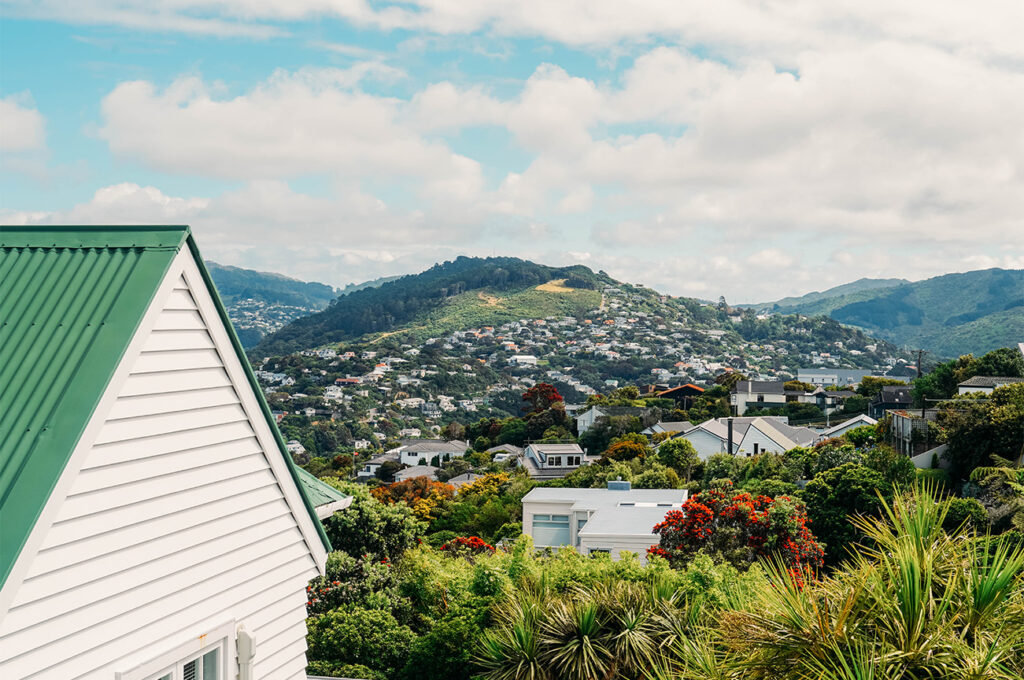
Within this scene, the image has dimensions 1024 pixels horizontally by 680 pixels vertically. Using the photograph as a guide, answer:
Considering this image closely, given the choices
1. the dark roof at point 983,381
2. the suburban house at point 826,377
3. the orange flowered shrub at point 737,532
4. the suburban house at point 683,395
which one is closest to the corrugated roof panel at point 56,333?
the orange flowered shrub at point 737,532

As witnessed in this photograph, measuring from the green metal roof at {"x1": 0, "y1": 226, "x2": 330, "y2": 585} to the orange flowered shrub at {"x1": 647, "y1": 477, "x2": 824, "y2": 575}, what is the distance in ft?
49.2

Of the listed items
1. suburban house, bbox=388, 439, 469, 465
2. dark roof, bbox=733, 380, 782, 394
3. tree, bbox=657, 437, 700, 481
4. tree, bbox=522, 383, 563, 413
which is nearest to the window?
tree, bbox=657, 437, 700, 481

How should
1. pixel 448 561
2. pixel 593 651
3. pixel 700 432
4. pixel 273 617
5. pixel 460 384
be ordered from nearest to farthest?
1. pixel 273 617
2. pixel 593 651
3. pixel 448 561
4. pixel 700 432
5. pixel 460 384

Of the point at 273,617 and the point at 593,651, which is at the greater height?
the point at 273,617

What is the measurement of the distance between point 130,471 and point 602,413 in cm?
7885

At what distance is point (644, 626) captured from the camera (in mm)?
10062

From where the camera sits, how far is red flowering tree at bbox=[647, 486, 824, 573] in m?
19.2

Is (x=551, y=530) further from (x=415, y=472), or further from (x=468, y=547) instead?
(x=415, y=472)

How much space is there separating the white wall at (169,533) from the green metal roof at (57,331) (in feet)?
0.61

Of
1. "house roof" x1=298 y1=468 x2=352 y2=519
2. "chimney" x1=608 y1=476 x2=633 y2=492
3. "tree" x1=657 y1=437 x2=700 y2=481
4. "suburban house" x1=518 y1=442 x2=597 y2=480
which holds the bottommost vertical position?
"suburban house" x1=518 y1=442 x2=597 y2=480

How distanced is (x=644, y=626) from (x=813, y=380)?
15537cm

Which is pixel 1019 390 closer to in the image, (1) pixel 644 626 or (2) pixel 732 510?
(2) pixel 732 510

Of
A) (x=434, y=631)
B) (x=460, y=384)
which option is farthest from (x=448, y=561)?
(x=460, y=384)

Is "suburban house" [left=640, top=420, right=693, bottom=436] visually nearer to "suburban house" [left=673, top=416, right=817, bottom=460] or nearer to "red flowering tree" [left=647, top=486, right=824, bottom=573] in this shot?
"suburban house" [left=673, top=416, right=817, bottom=460]
